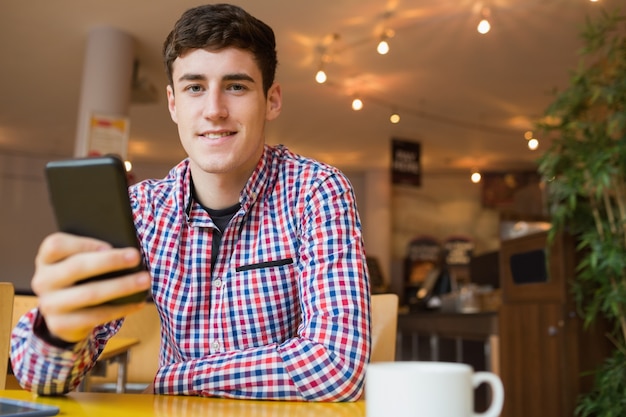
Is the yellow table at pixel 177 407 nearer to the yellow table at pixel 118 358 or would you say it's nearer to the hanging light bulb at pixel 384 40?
the yellow table at pixel 118 358

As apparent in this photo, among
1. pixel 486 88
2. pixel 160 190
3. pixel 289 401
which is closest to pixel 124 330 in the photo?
Answer: pixel 160 190

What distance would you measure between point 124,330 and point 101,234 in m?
2.30

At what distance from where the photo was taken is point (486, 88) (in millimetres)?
7176

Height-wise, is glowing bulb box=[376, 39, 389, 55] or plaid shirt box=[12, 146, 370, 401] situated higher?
glowing bulb box=[376, 39, 389, 55]

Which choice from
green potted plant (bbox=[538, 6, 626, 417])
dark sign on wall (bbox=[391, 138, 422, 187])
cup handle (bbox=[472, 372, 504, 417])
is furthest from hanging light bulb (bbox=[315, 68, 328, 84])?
cup handle (bbox=[472, 372, 504, 417])

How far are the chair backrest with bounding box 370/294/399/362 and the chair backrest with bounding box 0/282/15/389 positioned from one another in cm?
85

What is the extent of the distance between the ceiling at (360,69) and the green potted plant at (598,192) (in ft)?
1.33

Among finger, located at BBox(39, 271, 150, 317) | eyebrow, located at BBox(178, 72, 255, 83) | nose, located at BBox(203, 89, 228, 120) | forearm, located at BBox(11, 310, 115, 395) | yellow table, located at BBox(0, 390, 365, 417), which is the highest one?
eyebrow, located at BBox(178, 72, 255, 83)

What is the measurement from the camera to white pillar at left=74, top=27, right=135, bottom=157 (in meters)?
5.45

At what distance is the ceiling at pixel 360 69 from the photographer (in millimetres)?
5367

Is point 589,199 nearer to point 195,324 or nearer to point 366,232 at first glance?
point 195,324

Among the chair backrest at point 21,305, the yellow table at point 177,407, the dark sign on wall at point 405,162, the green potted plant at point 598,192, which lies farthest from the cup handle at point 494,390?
the dark sign on wall at point 405,162

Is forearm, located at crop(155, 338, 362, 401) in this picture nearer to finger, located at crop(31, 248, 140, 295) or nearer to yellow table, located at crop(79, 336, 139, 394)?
finger, located at crop(31, 248, 140, 295)

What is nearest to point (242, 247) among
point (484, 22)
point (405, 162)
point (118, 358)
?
point (118, 358)
